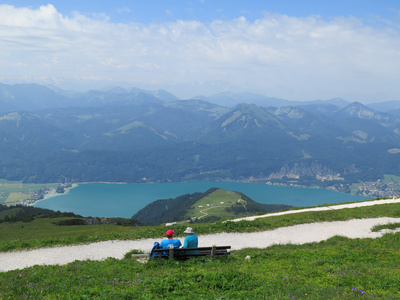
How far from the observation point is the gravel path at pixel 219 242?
2405cm

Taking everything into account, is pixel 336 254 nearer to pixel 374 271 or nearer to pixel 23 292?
pixel 374 271

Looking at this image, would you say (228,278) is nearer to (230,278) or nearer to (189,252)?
(230,278)

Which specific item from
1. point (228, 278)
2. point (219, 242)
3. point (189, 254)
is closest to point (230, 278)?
point (228, 278)

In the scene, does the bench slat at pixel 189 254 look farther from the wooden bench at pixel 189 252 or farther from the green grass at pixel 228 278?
the green grass at pixel 228 278

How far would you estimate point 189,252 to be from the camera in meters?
17.6

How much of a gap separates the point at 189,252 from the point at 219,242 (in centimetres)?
963

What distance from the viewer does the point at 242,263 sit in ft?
57.3

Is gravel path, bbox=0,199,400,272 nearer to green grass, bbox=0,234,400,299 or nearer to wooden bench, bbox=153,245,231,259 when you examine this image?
green grass, bbox=0,234,400,299

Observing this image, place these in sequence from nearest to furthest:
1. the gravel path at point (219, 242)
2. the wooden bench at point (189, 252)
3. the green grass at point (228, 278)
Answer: the green grass at point (228, 278)
the wooden bench at point (189, 252)
the gravel path at point (219, 242)

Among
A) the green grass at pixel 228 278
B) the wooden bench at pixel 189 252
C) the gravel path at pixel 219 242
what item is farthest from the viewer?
the gravel path at pixel 219 242

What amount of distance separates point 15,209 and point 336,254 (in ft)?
616

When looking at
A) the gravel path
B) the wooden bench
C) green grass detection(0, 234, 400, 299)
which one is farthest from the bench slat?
the gravel path

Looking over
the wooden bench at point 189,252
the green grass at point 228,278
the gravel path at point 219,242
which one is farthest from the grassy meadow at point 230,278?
the gravel path at point 219,242

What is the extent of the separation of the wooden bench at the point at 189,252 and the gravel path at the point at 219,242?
24.7 feet
